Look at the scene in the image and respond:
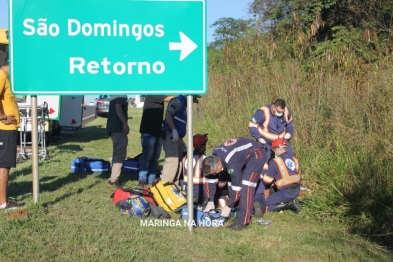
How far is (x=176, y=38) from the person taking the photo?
6062 millimetres

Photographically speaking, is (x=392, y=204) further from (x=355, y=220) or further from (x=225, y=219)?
(x=225, y=219)

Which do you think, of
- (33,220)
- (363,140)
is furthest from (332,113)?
(33,220)

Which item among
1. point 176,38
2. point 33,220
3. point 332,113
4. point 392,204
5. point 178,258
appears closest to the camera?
point 178,258

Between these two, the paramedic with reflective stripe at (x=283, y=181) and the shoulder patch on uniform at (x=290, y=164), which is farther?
the shoulder patch on uniform at (x=290, y=164)

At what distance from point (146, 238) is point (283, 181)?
3008 millimetres

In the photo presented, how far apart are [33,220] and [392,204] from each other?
4541 millimetres

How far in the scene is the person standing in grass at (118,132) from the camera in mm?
8977

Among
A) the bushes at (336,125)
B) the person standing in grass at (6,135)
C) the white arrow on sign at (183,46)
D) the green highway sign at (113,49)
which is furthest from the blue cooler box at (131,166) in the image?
the white arrow on sign at (183,46)

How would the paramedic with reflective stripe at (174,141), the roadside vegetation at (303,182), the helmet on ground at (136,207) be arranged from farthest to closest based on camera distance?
the paramedic with reflective stripe at (174,141) → the helmet on ground at (136,207) → the roadside vegetation at (303,182)

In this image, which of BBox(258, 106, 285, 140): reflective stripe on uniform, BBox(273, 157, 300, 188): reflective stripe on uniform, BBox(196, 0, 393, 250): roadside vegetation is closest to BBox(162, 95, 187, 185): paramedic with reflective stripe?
BBox(258, 106, 285, 140): reflective stripe on uniform

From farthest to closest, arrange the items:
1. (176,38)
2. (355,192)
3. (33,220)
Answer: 1. (355,192)
2. (176,38)
3. (33,220)

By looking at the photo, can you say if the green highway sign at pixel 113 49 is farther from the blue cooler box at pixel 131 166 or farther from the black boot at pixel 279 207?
the blue cooler box at pixel 131 166

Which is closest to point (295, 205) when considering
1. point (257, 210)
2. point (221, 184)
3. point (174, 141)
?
point (257, 210)

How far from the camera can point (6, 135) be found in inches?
262
